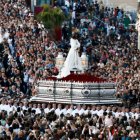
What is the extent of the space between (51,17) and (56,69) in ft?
54.8

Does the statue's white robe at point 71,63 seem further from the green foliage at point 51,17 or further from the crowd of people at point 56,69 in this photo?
the green foliage at point 51,17

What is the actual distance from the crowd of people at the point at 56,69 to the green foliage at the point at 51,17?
2.69 feet

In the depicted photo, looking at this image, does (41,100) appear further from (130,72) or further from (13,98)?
(130,72)

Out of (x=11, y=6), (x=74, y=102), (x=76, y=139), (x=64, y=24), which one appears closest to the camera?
(x=76, y=139)

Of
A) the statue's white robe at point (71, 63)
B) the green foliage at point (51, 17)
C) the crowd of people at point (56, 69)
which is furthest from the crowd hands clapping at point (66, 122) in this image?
the green foliage at point (51, 17)

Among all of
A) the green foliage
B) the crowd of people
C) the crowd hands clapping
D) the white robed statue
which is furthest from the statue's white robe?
the green foliage

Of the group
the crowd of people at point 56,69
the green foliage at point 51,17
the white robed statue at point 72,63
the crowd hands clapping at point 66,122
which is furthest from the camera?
the green foliage at point 51,17

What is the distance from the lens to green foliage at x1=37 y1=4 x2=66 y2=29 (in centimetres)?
8044

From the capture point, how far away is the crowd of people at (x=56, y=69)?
4509cm

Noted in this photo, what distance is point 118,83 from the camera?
6406 centimetres

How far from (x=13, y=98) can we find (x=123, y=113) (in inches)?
319

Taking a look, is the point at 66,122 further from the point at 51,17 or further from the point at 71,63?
the point at 51,17

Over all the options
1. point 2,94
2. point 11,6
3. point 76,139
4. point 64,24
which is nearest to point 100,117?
point 76,139

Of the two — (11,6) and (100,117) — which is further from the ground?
(11,6)
